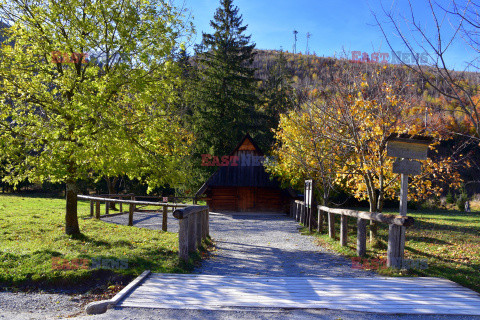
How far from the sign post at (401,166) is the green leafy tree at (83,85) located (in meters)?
6.01

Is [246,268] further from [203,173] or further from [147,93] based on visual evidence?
[203,173]

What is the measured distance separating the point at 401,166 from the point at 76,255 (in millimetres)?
7385

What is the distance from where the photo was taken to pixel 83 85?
8727 millimetres

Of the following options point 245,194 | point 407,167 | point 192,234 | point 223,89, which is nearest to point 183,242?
point 192,234

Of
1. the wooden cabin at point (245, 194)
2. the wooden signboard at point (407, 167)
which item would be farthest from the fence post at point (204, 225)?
the wooden cabin at point (245, 194)

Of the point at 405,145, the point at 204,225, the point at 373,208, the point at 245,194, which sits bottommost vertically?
the point at 204,225

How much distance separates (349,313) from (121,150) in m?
6.84

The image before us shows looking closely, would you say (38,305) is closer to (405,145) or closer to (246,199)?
(405,145)

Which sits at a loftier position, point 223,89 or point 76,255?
point 223,89

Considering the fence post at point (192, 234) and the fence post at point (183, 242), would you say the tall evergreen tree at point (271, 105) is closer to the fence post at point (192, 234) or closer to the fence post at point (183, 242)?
the fence post at point (192, 234)

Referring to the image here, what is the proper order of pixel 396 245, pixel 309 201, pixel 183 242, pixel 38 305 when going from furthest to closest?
pixel 309 201 → pixel 183 242 → pixel 396 245 → pixel 38 305

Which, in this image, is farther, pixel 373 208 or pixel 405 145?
pixel 373 208

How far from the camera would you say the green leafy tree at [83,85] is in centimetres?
875

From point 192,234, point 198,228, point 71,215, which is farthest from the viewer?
point 71,215
